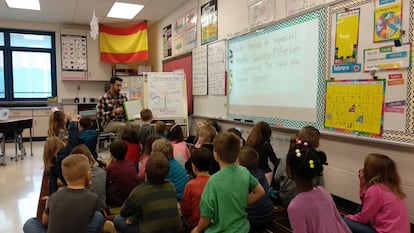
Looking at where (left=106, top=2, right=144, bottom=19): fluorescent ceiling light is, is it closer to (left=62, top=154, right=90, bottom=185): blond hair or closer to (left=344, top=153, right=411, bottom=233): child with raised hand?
(left=62, top=154, right=90, bottom=185): blond hair

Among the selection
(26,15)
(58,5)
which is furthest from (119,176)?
(26,15)

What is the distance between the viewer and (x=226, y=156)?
185cm

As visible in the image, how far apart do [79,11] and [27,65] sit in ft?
7.52

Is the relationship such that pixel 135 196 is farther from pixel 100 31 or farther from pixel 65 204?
pixel 100 31

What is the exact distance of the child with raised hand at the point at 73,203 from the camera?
177cm

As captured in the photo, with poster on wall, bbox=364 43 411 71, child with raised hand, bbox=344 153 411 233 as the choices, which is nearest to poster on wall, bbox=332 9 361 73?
poster on wall, bbox=364 43 411 71

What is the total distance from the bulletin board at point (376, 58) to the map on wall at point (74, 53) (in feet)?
21.7

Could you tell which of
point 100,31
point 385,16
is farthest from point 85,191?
point 100,31

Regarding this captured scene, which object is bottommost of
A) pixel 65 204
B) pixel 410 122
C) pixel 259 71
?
pixel 65 204

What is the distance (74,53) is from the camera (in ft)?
26.3

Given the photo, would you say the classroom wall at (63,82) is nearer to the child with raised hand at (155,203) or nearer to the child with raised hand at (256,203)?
the child with raised hand at (256,203)

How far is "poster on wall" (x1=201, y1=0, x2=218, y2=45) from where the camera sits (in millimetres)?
5078

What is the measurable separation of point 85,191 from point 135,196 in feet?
0.93

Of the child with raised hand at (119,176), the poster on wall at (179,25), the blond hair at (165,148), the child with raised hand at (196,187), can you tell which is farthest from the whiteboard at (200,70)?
the child with raised hand at (196,187)
